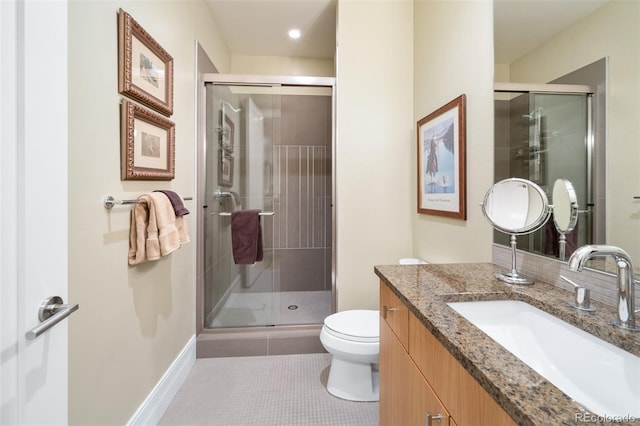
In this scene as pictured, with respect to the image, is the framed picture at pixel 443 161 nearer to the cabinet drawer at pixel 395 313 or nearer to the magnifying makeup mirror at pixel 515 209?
the magnifying makeup mirror at pixel 515 209

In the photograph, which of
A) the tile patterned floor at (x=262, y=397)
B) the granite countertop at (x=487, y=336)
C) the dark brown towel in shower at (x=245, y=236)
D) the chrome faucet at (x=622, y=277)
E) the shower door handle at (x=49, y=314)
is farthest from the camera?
the dark brown towel in shower at (x=245, y=236)

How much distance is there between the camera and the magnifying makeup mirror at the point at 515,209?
1027 mm

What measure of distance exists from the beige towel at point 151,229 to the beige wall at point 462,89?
1.55 metres

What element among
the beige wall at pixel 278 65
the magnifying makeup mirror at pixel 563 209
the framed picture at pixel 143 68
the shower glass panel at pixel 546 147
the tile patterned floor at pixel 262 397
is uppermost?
the beige wall at pixel 278 65

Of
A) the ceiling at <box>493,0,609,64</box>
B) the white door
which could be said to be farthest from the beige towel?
the ceiling at <box>493,0,609,64</box>

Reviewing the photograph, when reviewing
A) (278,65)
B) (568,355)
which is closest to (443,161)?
(568,355)

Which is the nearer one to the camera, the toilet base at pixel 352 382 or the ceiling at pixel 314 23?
the ceiling at pixel 314 23

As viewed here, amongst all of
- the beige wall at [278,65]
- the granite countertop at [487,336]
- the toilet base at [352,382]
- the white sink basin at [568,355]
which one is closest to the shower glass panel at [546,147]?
the granite countertop at [487,336]

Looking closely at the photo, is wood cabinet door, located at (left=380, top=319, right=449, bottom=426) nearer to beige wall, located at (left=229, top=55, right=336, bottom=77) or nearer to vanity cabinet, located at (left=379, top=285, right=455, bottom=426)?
vanity cabinet, located at (left=379, top=285, right=455, bottom=426)

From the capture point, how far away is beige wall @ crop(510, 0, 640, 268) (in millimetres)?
761

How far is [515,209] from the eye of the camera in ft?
3.67

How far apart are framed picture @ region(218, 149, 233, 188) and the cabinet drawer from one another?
1556 mm

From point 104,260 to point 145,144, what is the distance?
0.58 m

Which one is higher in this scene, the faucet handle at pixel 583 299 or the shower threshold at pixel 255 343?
the faucet handle at pixel 583 299
